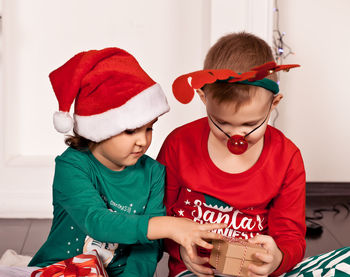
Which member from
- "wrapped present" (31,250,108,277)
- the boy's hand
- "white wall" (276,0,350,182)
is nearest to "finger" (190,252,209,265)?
the boy's hand

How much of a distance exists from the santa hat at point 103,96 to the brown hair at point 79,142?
0.24 feet

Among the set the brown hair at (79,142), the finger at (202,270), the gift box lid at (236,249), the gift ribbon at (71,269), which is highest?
the brown hair at (79,142)

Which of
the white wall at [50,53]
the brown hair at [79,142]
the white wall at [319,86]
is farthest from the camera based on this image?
the white wall at [319,86]

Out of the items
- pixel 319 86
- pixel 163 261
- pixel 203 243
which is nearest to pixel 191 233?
pixel 203 243

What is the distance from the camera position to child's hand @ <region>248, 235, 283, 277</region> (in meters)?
1.10

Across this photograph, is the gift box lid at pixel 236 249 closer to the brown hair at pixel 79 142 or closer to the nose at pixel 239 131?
the nose at pixel 239 131

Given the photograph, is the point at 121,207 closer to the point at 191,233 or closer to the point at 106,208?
the point at 106,208

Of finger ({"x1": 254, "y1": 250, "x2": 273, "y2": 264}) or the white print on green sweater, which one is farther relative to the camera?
the white print on green sweater

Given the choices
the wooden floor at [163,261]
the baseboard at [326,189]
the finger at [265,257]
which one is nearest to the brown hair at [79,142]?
the finger at [265,257]

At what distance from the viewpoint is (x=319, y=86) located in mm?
2766

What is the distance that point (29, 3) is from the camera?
2400mm

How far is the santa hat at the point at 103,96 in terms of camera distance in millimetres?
1166

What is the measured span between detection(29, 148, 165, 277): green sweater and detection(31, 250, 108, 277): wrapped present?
55 millimetres

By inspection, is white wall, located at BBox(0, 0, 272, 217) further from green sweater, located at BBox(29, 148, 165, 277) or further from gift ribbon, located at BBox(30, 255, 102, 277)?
gift ribbon, located at BBox(30, 255, 102, 277)
